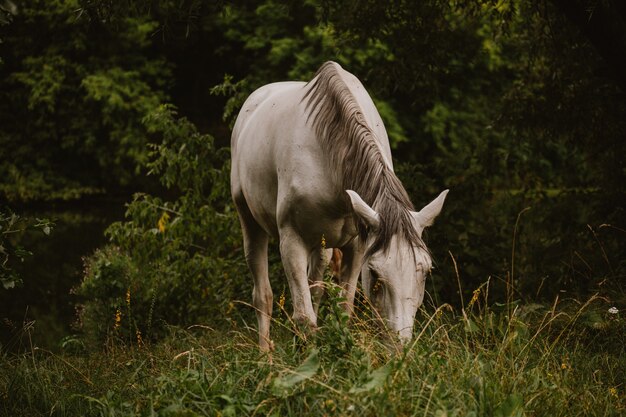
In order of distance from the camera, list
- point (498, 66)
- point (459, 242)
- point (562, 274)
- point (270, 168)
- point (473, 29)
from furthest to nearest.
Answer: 1. point (498, 66)
2. point (473, 29)
3. point (459, 242)
4. point (562, 274)
5. point (270, 168)

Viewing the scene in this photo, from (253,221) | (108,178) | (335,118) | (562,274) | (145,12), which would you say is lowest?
(108,178)

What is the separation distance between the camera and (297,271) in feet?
16.5

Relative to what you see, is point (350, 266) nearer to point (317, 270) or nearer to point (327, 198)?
point (317, 270)

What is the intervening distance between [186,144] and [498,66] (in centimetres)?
1444

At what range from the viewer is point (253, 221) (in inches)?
254

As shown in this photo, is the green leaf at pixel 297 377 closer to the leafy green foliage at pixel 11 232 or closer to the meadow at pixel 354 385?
the meadow at pixel 354 385

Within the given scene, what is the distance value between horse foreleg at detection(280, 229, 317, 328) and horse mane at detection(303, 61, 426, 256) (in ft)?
1.93

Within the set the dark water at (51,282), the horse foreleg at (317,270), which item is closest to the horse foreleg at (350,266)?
the horse foreleg at (317,270)

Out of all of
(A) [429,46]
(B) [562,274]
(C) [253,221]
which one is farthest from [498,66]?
(C) [253,221]

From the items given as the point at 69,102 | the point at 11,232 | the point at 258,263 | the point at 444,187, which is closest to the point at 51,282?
the point at 444,187

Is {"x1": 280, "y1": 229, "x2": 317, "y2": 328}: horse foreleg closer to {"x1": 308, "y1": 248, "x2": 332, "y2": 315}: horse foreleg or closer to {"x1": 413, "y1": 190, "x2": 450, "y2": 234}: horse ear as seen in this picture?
{"x1": 308, "y1": 248, "x2": 332, "y2": 315}: horse foreleg

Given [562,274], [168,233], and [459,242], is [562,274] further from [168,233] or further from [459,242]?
[168,233]

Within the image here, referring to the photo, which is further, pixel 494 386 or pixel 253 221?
pixel 253 221

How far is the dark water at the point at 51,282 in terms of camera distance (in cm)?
884
